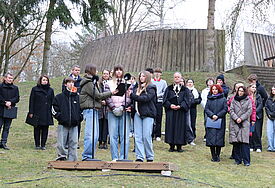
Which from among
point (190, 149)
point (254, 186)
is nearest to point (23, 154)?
point (190, 149)

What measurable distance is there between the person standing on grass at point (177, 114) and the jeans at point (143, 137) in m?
2.02

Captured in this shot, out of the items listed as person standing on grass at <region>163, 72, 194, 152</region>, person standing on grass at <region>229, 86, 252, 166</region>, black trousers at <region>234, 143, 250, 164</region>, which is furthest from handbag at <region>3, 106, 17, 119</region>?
black trousers at <region>234, 143, 250, 164</region>

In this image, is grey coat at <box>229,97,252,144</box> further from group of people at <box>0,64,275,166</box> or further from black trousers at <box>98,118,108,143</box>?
black trousers at <box>98,118,108,143</box>

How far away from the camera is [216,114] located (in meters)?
7.39

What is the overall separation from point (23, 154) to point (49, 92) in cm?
154

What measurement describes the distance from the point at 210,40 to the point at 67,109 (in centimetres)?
1096

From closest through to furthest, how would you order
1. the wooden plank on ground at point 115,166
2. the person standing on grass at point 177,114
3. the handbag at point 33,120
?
the wooden plank on ground at point 115,166
the handbag at point 33,120
the person standing on grass at point 177,114

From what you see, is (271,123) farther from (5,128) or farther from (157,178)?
(5,128)

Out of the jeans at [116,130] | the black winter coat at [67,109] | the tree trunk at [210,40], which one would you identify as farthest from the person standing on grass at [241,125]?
the tree trunk at [210,40]

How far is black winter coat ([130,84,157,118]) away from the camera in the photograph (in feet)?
19.3

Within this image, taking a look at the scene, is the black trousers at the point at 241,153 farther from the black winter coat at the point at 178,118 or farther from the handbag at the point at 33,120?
the handbag at the point at 33,120

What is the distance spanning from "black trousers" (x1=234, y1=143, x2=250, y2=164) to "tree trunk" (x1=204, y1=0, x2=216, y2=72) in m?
9.37

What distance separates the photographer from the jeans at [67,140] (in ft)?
20.1

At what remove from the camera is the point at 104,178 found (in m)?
5.00
